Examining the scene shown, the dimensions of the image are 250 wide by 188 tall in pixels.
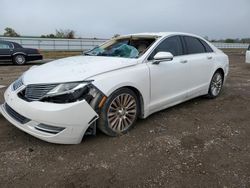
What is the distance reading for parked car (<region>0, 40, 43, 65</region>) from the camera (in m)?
12.7

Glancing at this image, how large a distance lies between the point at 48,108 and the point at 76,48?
23.8 m

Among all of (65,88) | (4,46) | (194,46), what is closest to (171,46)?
(194,46)

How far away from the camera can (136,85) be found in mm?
3412

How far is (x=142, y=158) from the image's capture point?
2818mm

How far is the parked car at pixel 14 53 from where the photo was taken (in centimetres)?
1269

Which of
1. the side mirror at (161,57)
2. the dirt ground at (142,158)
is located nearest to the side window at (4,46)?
the dirt ground at (142,158)

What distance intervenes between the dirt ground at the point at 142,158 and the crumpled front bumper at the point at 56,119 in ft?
0.73

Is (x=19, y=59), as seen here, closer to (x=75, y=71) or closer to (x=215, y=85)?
(x=215, y=85)

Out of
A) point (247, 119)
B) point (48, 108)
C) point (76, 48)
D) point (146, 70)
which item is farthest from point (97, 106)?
point (76, 48)

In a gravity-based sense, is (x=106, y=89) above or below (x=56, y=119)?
above

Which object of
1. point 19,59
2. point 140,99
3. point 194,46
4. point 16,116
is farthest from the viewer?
point 19,59

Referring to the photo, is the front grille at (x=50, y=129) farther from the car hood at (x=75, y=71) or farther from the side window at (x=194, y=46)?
the side window at (x=194, y=46)

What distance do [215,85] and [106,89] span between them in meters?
3.35

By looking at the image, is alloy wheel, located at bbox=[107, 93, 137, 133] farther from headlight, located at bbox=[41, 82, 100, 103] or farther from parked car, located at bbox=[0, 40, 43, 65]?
parked car, located at bbox=[0, 40, 43, 65]
